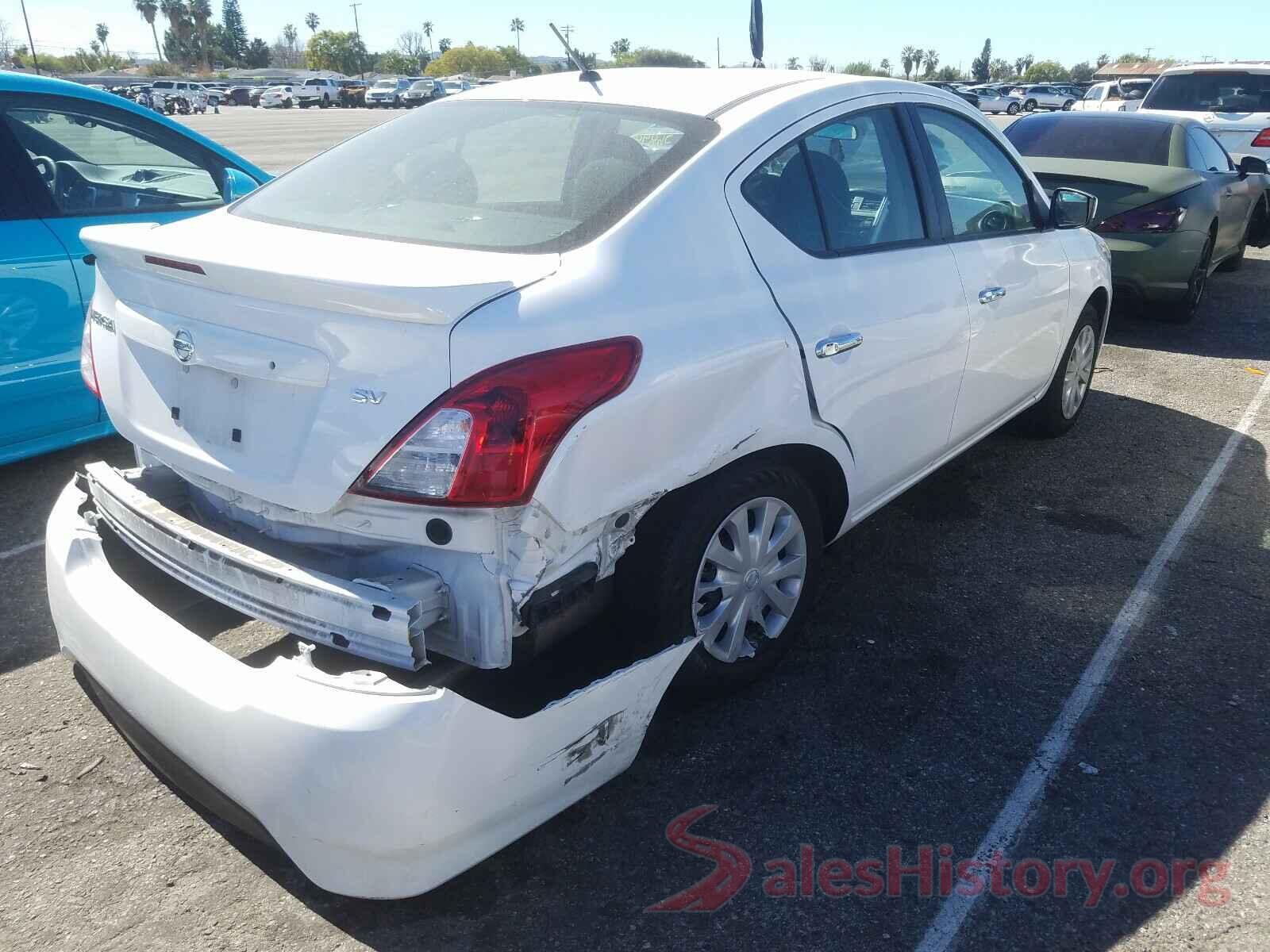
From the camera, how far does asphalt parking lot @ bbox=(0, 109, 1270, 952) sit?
230 centimetres

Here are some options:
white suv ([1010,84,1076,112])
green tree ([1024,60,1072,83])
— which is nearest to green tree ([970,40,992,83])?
green tree ([1024,60,1072,83])

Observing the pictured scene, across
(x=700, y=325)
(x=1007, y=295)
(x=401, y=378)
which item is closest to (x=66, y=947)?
(x=401, y=378)

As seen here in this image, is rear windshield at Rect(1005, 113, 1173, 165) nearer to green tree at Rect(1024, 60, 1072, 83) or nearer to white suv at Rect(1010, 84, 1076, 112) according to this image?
white suv at Rect(1010, 84, 1076, 112)

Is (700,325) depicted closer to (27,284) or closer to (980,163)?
(980,163)

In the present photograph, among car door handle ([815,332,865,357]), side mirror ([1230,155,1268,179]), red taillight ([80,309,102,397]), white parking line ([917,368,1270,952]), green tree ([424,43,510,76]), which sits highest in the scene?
green tree ([424,43,510,76])

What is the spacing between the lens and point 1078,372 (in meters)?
5.23

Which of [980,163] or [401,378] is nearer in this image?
[401,378]

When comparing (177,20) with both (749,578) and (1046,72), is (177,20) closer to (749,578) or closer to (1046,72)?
(1046,72)

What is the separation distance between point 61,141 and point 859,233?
11.9ft

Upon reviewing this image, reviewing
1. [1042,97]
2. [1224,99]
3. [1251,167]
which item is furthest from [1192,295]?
[1042,97]

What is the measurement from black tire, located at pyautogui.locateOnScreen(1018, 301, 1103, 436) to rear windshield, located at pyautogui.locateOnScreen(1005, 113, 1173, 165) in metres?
3.19

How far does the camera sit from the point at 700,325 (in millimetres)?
2523

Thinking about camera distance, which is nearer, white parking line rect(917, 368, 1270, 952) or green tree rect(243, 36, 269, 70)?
white parking line rect(917, 368, 1270, 952)

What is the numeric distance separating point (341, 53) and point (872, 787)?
13311 cm
